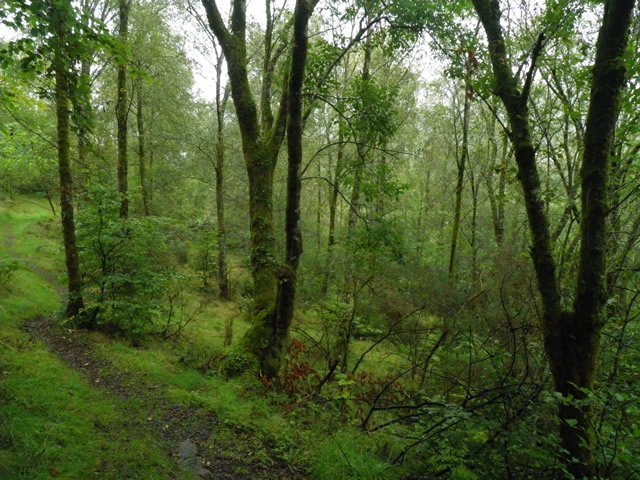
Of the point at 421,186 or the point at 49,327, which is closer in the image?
the point at 49,327

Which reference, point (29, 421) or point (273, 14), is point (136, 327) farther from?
point (273, 14)

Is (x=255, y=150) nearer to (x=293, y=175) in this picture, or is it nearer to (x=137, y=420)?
(x=293, y=175)

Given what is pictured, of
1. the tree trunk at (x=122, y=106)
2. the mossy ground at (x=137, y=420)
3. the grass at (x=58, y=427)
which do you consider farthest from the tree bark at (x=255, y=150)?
the tree trunk at (x=122, y=106)

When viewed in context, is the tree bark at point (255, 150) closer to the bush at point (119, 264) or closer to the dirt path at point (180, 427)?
the dirt path at point (180, 427)

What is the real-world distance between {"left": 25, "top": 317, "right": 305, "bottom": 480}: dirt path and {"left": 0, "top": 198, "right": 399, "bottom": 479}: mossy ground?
0.09 ft

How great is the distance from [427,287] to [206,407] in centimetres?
745

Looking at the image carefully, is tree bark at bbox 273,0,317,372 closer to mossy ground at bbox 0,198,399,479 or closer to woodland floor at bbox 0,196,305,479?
mossy ground at bbox 0,198,399,479

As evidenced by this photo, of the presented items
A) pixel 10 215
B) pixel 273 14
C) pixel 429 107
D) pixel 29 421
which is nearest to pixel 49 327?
pixel 29 421

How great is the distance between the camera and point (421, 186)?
2819cm

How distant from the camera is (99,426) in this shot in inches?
180

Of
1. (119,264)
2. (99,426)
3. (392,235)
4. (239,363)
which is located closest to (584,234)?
(392,235)

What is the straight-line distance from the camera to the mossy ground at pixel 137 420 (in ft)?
12.5

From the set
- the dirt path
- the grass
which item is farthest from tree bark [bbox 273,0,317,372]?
the grass

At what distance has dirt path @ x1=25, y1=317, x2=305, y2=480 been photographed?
13.6 ft
